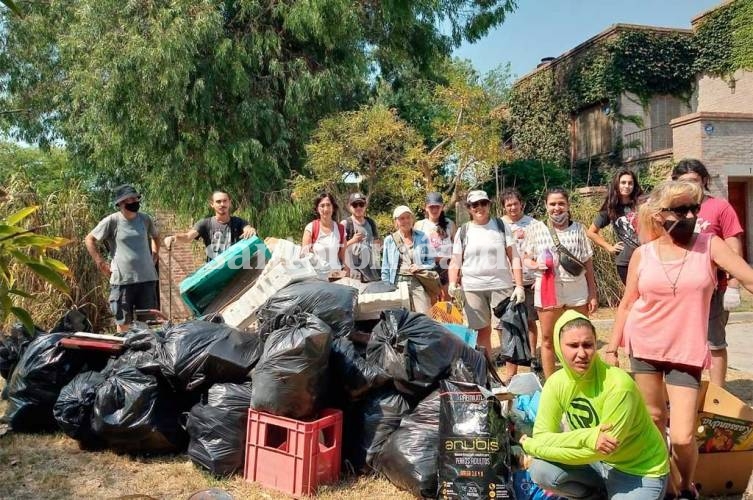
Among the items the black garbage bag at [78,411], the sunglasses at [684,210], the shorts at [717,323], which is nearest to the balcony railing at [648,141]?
the shorts at [717,323]

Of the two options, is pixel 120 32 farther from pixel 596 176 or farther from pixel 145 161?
pixel 596 176

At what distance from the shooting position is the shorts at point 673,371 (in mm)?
2674

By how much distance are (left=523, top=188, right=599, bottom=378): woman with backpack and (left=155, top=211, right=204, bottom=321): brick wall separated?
8.04 meters

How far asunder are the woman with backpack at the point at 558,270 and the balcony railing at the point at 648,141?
47.5 feet

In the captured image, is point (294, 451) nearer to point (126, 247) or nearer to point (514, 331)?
point (514, 331)

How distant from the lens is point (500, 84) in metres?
26.6

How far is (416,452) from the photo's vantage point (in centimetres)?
305

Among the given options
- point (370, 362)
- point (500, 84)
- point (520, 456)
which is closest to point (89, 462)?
point (370, 362)

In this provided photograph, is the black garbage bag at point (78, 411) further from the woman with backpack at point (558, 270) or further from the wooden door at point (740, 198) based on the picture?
the wooden door at point (740, 198)

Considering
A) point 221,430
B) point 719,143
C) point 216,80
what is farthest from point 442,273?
point 719,143

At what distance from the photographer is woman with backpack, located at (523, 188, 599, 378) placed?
4254mm

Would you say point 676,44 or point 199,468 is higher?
point 676,44

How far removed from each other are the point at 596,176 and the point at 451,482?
656 inches

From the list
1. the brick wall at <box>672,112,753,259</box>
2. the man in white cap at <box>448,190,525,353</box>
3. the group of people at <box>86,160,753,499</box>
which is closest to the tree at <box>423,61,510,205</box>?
the brick wall at <box>672,112,753,259</box>
